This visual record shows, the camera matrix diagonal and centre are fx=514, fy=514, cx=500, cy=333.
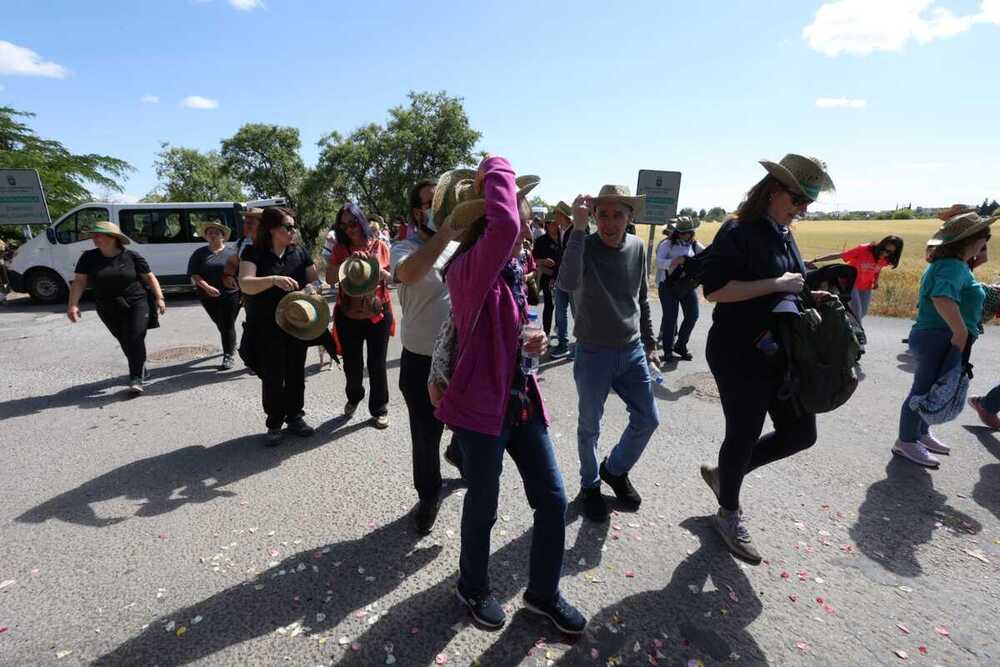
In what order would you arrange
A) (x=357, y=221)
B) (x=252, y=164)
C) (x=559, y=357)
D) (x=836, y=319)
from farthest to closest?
1. (x=252, y=164)
2. (x=559, y=357)
3. (x=357, y=221)
4. (x=836, y=319)

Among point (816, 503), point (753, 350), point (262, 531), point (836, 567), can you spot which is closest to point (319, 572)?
point (262, 531)

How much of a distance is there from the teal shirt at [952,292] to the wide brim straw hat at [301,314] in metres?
4.38

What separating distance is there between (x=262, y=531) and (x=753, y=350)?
2899 mm

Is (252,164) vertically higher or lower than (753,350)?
higher

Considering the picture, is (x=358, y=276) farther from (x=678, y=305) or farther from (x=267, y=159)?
(x=267, y=159)

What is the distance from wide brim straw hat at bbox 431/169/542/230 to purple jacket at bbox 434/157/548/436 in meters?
0.07

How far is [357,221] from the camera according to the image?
4195mm

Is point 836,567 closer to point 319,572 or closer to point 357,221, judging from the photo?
point 319,572

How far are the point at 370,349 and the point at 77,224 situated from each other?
37.9ft

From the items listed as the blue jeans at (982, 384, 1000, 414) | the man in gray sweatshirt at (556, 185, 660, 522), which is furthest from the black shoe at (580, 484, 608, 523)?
the blue jeans at (982, 384, 1000, 414)

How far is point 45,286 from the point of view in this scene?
1155 cm

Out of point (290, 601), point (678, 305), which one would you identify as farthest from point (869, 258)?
point (290, 601)

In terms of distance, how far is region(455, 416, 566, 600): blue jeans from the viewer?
2.02 meters

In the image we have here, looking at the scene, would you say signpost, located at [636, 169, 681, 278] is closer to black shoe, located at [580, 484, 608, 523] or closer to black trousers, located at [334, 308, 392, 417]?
black trousers, located at [334, 308, 392, 417]
